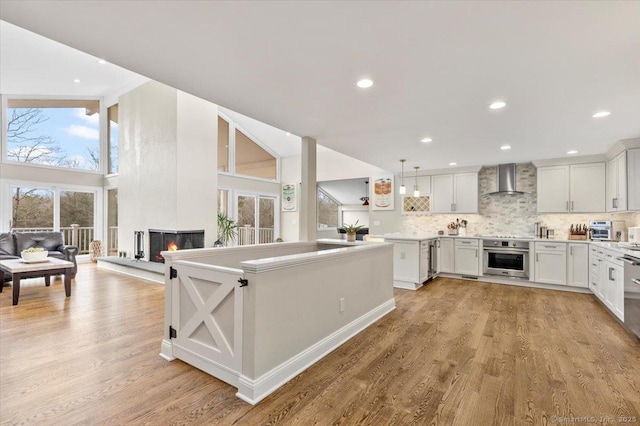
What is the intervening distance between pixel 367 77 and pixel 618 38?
1.65m

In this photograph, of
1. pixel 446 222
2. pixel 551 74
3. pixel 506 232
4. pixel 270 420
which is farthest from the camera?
pixel 446 222

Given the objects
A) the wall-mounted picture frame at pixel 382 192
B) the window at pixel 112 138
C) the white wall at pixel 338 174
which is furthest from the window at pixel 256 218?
the window at pixel 112 138

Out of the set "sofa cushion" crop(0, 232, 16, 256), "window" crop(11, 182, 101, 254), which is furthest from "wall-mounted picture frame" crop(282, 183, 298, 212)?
"sofa cushion" crop(0, 232, 16, 256)

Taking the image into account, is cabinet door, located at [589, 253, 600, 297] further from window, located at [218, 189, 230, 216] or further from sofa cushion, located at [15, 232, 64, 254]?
sofa cushion, located at [15, 232, 64, 254]

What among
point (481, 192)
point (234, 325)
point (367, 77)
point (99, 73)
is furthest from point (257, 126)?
point (234, 325)

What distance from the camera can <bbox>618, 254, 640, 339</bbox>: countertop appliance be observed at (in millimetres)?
3148

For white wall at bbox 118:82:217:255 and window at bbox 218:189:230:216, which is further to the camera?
window at bbox 218:189:230:216

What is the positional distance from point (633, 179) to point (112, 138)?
11525 millimetres

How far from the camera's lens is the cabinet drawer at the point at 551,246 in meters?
5.36

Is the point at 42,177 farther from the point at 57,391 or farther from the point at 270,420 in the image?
the point at 270,420

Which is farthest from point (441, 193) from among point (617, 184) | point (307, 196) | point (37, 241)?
point (37, 241)

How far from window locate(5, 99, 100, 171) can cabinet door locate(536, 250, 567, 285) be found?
1100cm

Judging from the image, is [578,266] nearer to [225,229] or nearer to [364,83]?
[364,83]

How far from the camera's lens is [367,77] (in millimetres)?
2564
